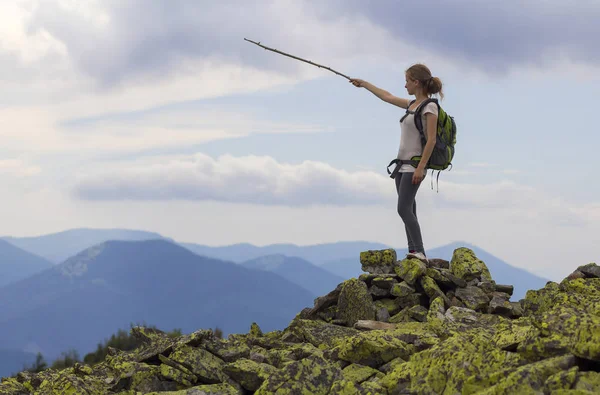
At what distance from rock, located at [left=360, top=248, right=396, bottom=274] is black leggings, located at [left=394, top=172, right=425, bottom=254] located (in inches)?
31.7

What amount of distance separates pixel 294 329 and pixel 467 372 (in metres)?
6.38

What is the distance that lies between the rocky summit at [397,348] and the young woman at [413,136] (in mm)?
1811

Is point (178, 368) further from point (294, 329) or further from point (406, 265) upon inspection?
point (406, 265)

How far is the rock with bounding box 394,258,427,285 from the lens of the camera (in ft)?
53.7

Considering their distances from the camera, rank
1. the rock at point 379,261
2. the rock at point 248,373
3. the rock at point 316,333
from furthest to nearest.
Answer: the rock at point 379,261 → the rock at point 316,333 → the rock at point 248,373

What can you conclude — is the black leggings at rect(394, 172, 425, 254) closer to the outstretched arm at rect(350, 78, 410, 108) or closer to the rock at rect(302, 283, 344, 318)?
the outstretched arm at rect(350, 78, 410, 108)

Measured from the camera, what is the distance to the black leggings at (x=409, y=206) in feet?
51.4

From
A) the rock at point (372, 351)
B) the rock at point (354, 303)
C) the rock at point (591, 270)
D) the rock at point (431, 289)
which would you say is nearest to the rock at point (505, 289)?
the rock at point (591, 270)

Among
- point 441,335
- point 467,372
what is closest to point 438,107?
point 441,335

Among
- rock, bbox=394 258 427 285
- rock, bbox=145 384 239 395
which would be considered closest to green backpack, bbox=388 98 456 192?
rock, bbox=394 258 427 285

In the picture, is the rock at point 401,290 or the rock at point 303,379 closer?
the rock at point 303,379

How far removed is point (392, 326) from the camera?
47.3ft

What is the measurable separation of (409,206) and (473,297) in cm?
279

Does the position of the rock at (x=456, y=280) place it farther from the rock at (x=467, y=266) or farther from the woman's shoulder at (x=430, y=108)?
the woman's shoulder at (x=430, y=108)
